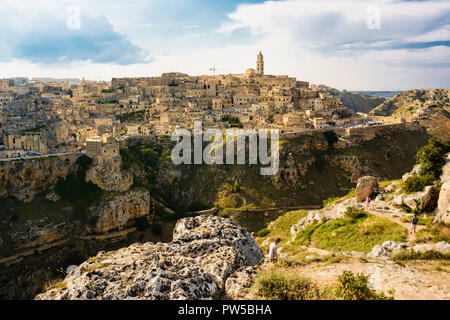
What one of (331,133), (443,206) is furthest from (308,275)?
(331,133)

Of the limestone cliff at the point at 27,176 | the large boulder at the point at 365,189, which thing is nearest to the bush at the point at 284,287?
the large boulder at the point at 365,189

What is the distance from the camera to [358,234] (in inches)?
592

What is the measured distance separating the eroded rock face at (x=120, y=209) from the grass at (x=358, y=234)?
28555mm

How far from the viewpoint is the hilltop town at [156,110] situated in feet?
162

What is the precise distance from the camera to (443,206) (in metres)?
13.6

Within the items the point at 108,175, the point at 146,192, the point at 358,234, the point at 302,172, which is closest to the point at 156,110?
the point at 108,175

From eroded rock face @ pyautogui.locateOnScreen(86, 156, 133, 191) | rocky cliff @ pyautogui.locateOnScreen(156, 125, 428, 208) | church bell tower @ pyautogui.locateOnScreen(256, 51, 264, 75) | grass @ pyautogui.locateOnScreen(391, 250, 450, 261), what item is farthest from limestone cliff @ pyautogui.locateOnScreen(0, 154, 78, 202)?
church bell tower @ pyautogui.locateOnScreen(256, 51, 264, 75)

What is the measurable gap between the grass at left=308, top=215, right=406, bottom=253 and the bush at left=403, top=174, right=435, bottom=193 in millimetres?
3234

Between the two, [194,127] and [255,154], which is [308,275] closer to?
[255,154]

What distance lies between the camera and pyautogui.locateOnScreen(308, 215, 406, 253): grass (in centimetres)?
1373

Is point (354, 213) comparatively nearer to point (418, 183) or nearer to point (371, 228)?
point (371, 228)

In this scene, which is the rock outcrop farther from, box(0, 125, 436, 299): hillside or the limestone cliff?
the limestone cliff

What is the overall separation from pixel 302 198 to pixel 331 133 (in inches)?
627

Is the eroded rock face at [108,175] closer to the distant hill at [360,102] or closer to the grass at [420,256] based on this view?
the grass at [420,256]
